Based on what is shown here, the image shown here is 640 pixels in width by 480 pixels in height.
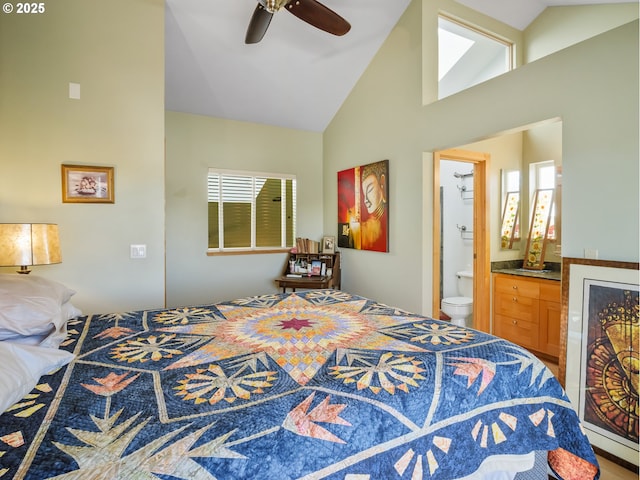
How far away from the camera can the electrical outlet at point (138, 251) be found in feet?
8.50

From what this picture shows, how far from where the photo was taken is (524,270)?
12.1ft

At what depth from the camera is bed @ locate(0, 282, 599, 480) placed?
81 cm

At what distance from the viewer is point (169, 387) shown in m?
1.09

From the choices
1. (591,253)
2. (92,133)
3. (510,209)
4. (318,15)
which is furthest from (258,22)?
(510,209)

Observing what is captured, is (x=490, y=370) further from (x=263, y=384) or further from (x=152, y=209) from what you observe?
(x=152, y=209)

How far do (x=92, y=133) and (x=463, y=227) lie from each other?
4.10 metres

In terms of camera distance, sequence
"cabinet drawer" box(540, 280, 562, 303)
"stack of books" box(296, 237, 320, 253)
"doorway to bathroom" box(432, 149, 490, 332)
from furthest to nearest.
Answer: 1. "stack of books" box(296, 237, 320, 253)
2. "doorway to bathroom" box(432, 149, 490, 332)
3. "cabinet drawer" box(540, 280, 562, 303)

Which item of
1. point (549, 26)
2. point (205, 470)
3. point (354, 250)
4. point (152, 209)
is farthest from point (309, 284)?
point (549, 26)

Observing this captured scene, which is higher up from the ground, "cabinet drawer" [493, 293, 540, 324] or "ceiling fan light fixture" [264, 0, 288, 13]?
"ceiling fan light fixture" [264, 0, 288, 13]

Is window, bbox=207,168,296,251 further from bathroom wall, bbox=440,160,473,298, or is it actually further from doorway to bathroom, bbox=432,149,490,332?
bathroom wall, bbox=440,160,473,298

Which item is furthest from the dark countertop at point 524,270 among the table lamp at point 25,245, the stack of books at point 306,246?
the table lamp at point 25,245

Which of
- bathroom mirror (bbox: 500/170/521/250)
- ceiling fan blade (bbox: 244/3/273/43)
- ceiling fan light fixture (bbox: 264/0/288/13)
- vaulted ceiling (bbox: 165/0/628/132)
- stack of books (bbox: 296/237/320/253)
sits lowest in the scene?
stack of books (bbox: 296/237/320/253)

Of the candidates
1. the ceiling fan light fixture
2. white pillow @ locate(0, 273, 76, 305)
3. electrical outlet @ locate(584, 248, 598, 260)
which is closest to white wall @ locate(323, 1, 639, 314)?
electrical outlet @ locate(584, 248, 598, 260)

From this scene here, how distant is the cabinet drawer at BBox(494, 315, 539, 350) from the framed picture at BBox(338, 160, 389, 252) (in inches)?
57.4
